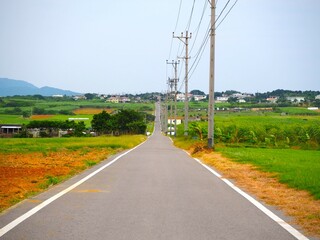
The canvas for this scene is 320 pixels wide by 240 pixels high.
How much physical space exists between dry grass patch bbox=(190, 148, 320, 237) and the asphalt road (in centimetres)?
58

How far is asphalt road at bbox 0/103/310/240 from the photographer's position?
6840 mm

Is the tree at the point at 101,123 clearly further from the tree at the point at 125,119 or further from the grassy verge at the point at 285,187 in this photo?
the grassy verge at the point at 285,187

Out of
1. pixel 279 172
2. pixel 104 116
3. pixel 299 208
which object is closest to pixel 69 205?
pixel 299 208

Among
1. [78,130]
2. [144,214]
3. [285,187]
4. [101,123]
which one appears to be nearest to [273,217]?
[144,214]

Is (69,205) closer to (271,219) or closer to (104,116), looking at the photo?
(271,219)

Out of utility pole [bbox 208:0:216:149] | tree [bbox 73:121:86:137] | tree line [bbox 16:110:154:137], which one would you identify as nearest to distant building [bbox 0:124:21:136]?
tree line [bbox 16:110:154:137]

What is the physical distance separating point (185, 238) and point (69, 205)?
3415 mm

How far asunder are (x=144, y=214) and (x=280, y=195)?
13.8ft

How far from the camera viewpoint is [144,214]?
834 cm

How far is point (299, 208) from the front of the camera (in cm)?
931

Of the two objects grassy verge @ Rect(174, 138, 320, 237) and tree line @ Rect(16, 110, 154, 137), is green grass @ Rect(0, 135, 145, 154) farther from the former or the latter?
tree line @ Rect(16, 110, 154, 137)

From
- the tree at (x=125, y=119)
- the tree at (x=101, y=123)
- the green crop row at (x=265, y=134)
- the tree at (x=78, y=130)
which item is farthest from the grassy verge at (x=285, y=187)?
the tree at (x=125, y=119)

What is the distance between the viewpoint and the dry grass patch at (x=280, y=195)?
26.7ft

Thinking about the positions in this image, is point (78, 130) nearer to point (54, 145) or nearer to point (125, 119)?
point (125, 119)
